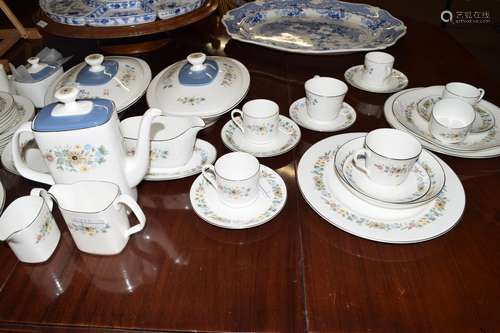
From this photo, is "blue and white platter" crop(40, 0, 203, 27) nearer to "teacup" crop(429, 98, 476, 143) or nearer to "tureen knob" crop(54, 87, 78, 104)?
"tureen knob" crop(54, 87, 78, 104)

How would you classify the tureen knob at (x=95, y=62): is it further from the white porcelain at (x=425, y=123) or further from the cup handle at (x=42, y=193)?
the white porcelain at (x=425, y=123)

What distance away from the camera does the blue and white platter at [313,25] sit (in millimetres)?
1150

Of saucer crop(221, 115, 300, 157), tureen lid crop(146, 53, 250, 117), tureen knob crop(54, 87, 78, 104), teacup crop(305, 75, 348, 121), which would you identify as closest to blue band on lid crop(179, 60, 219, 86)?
tureen lid crop(146, 53, 250, 117)

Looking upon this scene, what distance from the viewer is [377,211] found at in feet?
2.16

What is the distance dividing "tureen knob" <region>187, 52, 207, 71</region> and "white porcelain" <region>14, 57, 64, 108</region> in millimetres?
341

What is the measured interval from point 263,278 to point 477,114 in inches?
26.2

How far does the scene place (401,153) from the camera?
72cm

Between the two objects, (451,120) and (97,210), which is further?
(451,120)

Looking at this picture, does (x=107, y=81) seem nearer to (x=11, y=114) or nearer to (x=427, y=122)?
(x=11, y=114)

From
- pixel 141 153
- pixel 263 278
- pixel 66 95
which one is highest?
pixel 66 95

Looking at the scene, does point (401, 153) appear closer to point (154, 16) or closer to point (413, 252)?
point (413, 252)

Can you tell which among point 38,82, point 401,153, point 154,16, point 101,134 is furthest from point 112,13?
point 401,153

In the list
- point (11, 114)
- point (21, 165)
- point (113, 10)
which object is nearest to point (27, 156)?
point (11, 114)

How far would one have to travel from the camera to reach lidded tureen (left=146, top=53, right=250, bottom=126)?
0.82 meters
